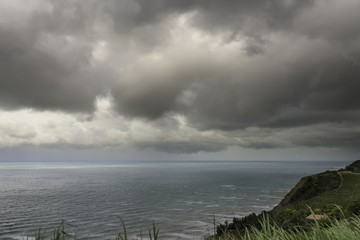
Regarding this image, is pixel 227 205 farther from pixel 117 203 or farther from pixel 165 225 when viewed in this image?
pixel 117 203

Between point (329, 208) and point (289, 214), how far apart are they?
4.19 metres

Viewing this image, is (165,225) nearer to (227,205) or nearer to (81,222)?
(81,222)

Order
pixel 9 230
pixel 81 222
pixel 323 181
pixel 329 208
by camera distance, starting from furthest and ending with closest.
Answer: pixel 323 181 < pixel 81 222 < pixel 9 230 < pixel 329 208

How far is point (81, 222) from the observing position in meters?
42.0

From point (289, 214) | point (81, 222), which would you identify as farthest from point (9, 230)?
point (289, 214)

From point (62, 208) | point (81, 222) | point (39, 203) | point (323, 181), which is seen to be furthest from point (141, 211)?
point (323, 181)

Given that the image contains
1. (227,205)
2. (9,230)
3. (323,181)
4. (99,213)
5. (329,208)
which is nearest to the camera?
(329,208)

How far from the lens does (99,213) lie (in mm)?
48906

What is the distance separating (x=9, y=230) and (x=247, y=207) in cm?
4446

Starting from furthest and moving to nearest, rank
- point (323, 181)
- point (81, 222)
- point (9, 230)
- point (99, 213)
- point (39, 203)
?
1. point (39, 203)
2. point (323, 181)
3. point (99, 213)
4. point (81, 222)
5. point (9, 230)

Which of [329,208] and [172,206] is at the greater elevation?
[329,208]

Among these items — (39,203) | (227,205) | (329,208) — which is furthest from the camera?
(39,203)

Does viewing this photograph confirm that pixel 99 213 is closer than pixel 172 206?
Yes

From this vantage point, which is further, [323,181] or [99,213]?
[323,181]
